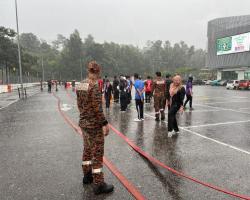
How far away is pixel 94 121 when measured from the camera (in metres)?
4.24

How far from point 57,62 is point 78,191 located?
11844 centimetres

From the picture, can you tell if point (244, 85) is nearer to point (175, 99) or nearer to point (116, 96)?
point (116, 96)

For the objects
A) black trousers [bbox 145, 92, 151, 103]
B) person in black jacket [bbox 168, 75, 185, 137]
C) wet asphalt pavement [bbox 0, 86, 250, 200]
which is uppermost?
person in black jacket [bbox 168, 75, 185, 137]

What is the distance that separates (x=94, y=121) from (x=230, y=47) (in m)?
62.8

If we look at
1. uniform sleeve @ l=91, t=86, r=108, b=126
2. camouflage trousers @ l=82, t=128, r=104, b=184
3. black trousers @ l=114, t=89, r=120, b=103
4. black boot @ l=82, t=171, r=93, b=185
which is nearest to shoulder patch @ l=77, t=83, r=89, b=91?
uniform sleeve @ l=91, t=86, r=108, b=126

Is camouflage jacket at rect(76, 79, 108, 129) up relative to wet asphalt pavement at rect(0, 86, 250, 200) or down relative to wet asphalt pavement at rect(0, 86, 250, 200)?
up

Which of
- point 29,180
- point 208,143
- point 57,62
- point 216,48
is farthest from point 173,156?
point 57,62

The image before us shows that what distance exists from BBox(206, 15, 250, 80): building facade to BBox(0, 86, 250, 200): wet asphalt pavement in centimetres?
5237

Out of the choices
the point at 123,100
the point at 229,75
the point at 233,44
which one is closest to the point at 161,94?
the point at 123,100

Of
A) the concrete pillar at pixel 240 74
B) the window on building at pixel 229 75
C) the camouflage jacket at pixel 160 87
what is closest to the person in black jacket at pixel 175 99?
the camouflage jacket at pixel 160 87

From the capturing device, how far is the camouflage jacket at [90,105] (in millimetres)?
4141

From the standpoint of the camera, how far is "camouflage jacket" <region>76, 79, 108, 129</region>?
4.14 m

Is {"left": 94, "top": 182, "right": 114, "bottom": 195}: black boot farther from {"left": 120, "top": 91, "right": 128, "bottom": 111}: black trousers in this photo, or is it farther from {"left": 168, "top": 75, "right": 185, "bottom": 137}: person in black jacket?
{"left": 120, "top": 91, "right": 128, "bottom": 111}: black trousers

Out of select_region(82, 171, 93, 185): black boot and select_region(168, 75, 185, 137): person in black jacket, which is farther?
select_region(168, 75, 185, 137): person in black jacket
